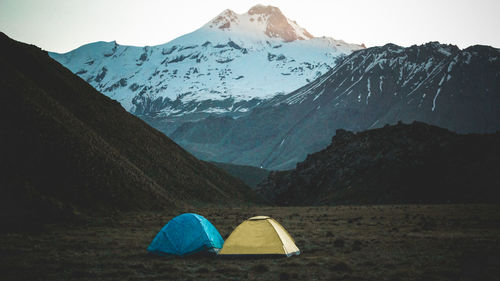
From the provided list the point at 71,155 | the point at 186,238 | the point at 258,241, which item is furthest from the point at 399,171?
the point at 186,238

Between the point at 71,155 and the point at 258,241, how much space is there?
1222 inches

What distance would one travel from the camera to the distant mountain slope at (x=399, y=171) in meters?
72.8

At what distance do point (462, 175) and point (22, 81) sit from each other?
65790mm

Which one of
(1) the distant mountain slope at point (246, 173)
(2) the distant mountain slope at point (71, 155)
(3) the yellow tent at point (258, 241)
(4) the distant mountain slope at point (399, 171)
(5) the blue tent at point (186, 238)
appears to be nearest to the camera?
(3) the yellow tent at point (258, 241)

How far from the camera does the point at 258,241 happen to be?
2070 cm

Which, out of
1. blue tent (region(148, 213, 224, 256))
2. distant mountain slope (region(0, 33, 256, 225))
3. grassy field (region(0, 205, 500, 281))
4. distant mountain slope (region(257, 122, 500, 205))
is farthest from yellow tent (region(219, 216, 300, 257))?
distant mountain slope (region(257, 122, 500, 205))

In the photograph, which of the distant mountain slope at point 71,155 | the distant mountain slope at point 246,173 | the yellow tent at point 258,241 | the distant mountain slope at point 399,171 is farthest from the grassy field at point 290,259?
the distant mountain slope at point 246,173

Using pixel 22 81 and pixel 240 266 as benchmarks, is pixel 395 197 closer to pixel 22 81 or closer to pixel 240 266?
pixel 22 81

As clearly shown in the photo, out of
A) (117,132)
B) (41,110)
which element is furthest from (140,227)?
(117,132)

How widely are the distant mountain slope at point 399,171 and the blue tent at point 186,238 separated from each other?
56.4 meters

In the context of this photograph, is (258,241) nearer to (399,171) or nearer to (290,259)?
(290,259)

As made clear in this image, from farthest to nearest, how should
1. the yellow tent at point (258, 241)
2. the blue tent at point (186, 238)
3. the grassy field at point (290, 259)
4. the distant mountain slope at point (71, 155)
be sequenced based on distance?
the distant mountain slope at point (71, 155) → the blue tent at point (186, 238) → the yellow tent at point (258, 241) → the grassy field at point (290, 259)

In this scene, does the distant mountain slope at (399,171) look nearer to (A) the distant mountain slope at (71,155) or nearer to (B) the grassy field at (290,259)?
(A) the distant mountain slope at (71,155)

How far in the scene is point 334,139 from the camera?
11244 cm
